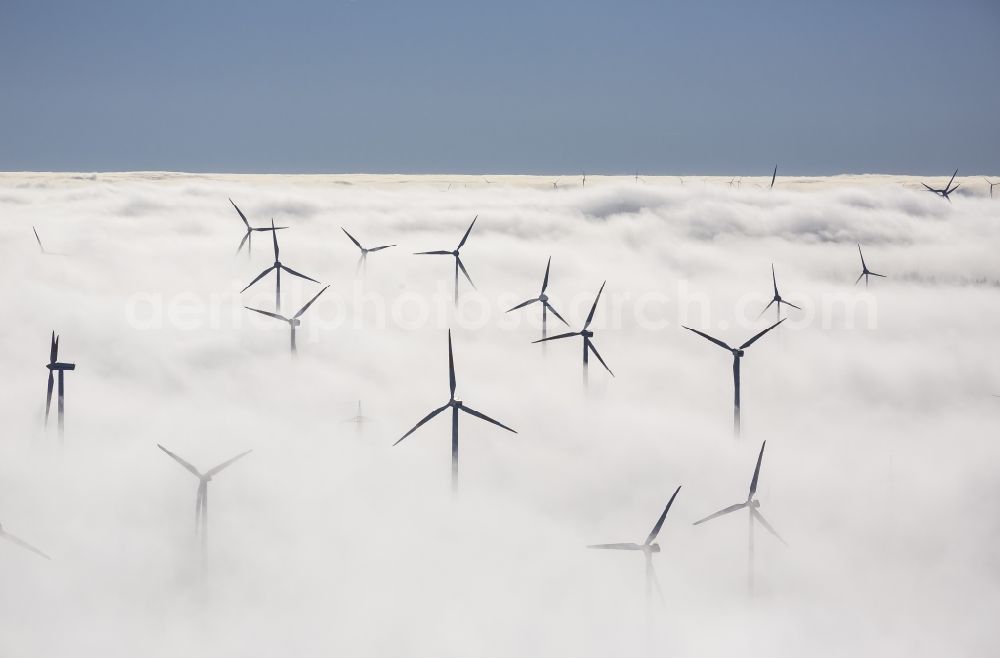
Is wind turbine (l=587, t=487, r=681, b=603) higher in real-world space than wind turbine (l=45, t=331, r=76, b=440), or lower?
lower

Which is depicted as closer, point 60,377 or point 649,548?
point 649,548

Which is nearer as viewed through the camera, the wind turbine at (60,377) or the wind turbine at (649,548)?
the wind turbine at (649,548)

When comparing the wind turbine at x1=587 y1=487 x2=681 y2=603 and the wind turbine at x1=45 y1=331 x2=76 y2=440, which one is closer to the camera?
the wind turbine at x1=587 y1=487 x2=681 y2=603

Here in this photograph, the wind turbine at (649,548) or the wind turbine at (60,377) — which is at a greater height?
the wind turbine at (60,377)

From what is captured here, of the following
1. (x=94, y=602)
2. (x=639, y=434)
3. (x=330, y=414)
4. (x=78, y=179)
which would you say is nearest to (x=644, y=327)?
(x=639, y=434)

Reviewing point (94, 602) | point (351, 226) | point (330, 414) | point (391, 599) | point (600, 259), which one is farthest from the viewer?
point (351, 226)

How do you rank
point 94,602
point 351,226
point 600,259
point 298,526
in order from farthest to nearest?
point 351,226 < point 600,259 < point 298,526 < point 94,602

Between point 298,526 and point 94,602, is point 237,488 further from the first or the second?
point 94,602

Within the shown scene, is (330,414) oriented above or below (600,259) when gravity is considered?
below

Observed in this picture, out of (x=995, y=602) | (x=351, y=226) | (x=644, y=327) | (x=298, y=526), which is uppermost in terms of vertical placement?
(x=351, y=226)

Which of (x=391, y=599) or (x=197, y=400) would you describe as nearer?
(x=391, y=599)

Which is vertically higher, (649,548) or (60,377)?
(60,377)
